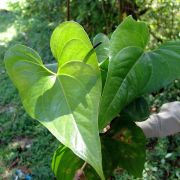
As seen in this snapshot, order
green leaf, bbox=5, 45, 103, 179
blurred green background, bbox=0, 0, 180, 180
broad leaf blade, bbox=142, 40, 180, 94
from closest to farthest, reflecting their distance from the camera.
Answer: green leaf, bbox=5, 45, 103, 179 → broad leaf blade, bbox=142, 40, 180, 94 → blurred green background, bbox=0, 0, 180, 180

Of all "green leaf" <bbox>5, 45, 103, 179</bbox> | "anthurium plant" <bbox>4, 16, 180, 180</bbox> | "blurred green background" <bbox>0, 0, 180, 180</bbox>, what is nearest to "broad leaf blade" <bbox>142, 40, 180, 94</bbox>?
"anthurium plant" <bbox>4, 16, 180, 180</bbox>

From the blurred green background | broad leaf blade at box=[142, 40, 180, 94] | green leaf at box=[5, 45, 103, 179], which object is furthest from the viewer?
the blurred green background

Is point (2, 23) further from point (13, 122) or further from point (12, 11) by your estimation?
point (13, 122)

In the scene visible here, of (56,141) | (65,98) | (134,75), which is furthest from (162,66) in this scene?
(56,141)

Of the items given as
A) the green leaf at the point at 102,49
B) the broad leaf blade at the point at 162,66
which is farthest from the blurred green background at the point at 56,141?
the broad leaf blade at the point at 162,66

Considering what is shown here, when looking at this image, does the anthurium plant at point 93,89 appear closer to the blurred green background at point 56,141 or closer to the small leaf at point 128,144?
the small leaf at point 128,144

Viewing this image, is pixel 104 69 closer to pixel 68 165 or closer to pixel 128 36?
pixel 128 36

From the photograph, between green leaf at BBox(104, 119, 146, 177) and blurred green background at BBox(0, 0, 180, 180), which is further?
blurred green background at BBox(0, 0, 180, 180)

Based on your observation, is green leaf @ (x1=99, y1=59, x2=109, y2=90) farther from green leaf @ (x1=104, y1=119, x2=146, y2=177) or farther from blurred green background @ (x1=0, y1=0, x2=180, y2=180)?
blurred green background @ (x1=0, y1=0, x2=180, y2=180)
